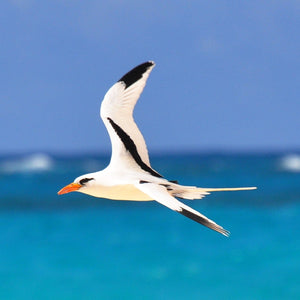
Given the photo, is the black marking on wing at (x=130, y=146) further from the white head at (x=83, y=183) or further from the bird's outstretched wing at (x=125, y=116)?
the white head at (x=83, y=183)

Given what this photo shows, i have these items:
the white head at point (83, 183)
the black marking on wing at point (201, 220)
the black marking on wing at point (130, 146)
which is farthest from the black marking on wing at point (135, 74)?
the black marking on wing at point (201, 220)

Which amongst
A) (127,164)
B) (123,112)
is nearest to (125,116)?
(123,112)

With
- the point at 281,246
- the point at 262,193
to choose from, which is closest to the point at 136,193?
the point at 281,246

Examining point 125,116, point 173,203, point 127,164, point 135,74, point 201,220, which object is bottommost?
point 201,220

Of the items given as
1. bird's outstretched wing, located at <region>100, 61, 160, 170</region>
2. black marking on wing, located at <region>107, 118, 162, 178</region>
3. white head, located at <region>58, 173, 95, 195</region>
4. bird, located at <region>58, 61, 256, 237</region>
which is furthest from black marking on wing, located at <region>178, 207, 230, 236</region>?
bird's outstretched wing, located at <region>100, 61, 160, 170</region>

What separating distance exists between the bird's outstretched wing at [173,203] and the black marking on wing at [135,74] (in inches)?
62.8

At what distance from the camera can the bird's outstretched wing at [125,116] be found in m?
8.59

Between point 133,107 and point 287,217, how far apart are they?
21.4 metres

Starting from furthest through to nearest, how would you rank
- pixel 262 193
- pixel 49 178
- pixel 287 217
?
pixel 49 178
pixel 262 193
pixel 287 217

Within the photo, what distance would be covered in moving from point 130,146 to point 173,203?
6.59 feet

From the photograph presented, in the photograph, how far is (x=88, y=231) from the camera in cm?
2705

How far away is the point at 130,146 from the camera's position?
8.66 metres

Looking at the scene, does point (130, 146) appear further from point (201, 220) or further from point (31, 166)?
point (31, 166)

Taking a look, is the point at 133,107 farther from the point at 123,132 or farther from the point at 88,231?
the point at 88,231
